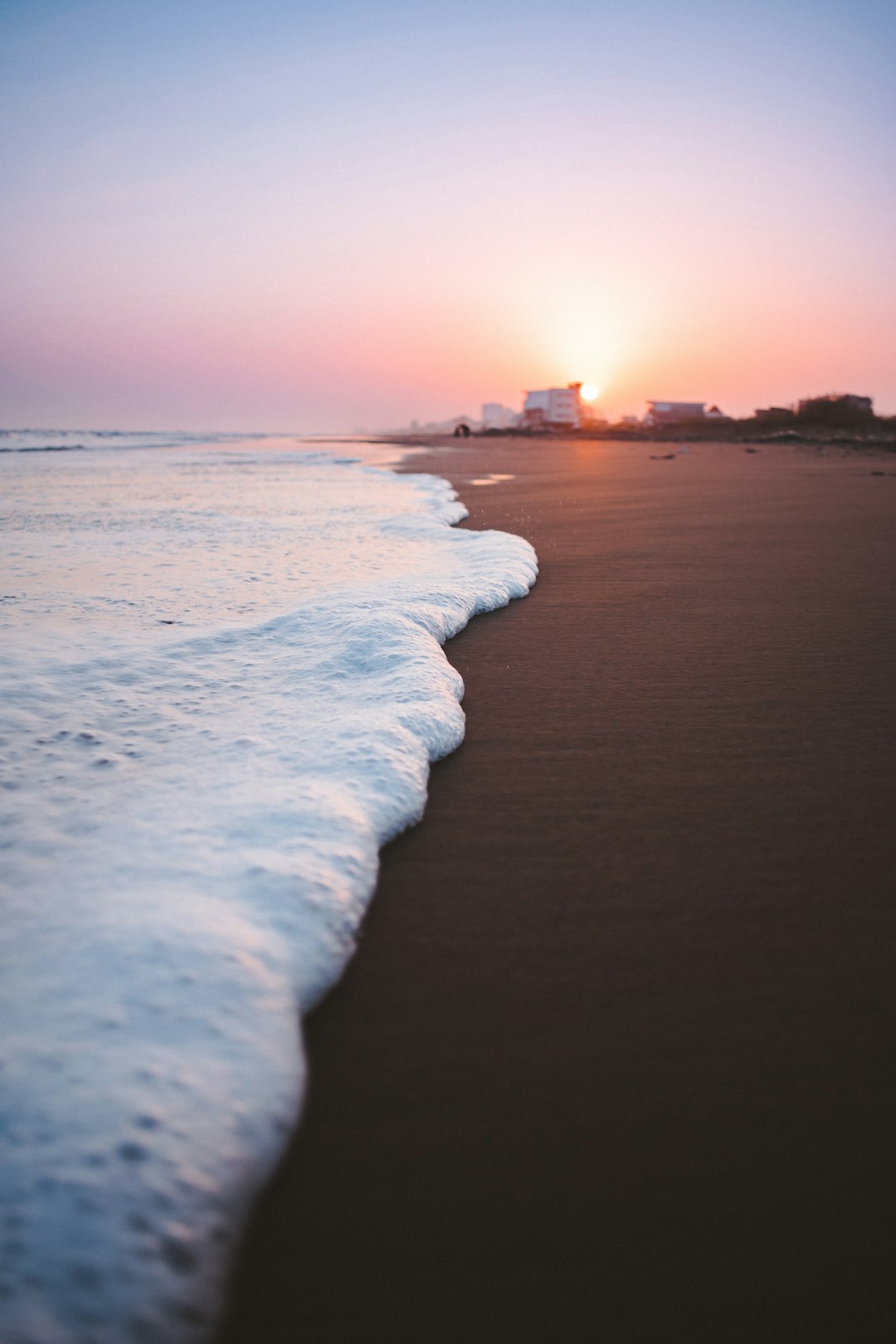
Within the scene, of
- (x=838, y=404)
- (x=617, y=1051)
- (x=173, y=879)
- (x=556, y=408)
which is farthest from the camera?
(x=556, y=408)

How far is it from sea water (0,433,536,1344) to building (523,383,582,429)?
193 ft

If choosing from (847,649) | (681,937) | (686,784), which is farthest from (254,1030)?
(847,649)

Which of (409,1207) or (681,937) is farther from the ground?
(681,937)

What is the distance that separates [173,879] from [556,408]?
6228 cm

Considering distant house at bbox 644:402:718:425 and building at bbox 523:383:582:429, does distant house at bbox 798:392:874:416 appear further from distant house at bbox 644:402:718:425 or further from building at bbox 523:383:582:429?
building at bbox 523:383:582:429

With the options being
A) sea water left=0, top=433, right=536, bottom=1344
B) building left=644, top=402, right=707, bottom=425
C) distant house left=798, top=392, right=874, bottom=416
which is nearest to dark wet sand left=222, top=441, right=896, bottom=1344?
sea water left=0, top=433, right=536, bottom=1344

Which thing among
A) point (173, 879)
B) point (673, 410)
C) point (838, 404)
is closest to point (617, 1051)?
point (173, 879)

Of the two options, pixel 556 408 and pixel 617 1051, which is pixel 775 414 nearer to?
pixel 556 408

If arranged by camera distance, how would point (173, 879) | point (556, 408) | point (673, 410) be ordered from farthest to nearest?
point (556, 408), point (673, 410), point (173, 879)

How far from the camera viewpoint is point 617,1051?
1.13 metres

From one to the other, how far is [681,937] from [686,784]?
587 millimetres

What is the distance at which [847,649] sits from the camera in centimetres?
281

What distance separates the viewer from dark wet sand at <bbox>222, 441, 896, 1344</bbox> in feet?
2.77

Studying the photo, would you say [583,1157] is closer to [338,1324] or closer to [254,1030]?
[338,1324]
